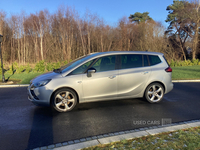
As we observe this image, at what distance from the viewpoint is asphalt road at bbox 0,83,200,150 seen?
3.62 meters

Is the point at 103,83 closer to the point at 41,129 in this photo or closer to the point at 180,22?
the point at 41,129

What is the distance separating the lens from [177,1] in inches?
1549

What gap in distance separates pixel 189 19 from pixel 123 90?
32.8 meters

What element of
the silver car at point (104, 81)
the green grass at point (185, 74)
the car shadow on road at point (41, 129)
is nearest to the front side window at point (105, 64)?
the silver car at point (104, 81)

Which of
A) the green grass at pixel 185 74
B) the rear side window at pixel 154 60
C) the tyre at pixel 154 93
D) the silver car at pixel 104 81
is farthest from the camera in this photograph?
the green grass at pixel 185 74

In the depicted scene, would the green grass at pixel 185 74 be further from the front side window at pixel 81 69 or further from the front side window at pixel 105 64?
the front side window at pixel 81 69

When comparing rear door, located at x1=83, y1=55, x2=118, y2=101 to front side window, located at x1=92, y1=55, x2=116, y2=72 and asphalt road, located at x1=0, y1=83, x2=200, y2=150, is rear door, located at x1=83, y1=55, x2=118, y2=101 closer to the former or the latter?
front side window, located at x1=92, y1=55, x2=116, y2=72

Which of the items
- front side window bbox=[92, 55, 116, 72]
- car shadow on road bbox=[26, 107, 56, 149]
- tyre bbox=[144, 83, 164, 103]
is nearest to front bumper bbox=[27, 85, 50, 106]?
car shadow on road bbox=[26, 107, 56, 149]

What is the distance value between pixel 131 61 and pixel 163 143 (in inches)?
124

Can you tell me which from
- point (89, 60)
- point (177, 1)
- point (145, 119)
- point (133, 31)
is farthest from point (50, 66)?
point (177, 1)

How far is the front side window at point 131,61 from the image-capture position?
5.65 meters

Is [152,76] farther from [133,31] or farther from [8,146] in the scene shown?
[133,31]

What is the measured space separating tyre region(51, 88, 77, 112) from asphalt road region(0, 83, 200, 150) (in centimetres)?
18

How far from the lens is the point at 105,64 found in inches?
213
